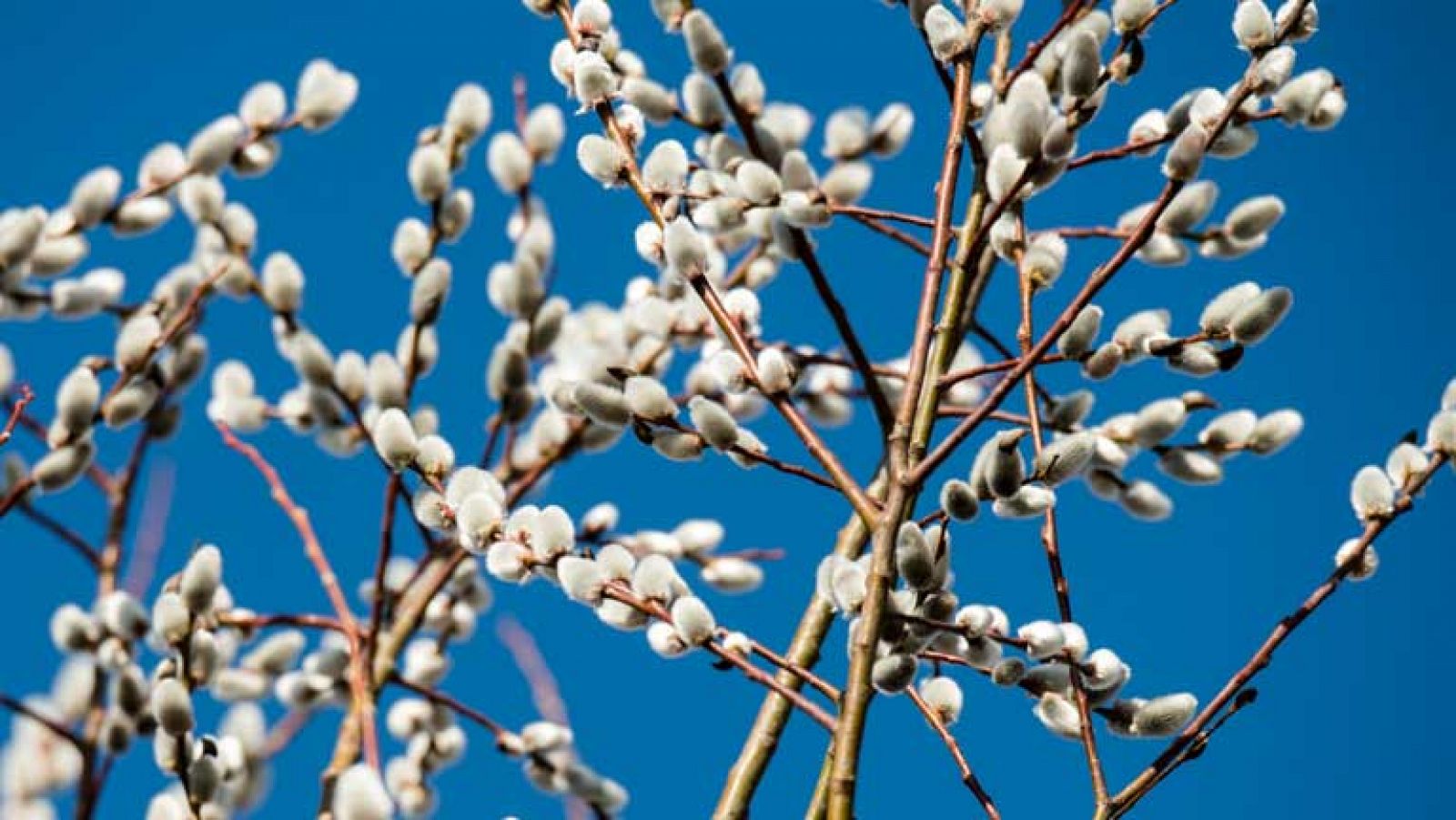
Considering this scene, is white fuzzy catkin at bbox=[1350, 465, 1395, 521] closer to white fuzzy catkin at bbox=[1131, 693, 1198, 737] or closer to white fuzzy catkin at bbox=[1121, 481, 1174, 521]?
white fuzzy catkin at bbox=[1131, 693, 1198, 737]

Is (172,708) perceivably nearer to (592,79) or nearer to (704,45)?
(592,79)

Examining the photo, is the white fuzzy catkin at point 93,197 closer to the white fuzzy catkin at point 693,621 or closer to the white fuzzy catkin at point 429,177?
Result: the white fuzzy catkin at point 429,177

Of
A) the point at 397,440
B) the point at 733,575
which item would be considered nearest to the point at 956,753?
the point at 397,440

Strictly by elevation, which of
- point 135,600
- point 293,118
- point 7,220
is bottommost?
point 135,600

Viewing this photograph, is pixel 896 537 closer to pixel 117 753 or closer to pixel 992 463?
pixel 992 463

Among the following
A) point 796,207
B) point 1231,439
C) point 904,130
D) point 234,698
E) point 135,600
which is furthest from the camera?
point 904,130

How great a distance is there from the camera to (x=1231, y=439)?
60.6 inches

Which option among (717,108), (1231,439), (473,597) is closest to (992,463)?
(1231,439)

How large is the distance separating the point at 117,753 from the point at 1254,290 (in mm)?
1095

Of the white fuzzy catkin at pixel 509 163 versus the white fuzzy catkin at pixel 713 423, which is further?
the white fuzzy catkin at pixel 509 163

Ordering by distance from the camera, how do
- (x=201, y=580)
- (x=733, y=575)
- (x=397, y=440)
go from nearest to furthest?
(x=397, y=440), (x=201, y=580), (x=733, y=575)

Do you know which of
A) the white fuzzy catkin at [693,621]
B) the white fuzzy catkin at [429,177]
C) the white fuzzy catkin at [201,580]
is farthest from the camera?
the white fuzzy catkin at [429,177]

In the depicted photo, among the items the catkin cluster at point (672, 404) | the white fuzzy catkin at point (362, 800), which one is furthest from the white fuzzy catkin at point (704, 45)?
the white fuzzy catkin at point (362, 800)

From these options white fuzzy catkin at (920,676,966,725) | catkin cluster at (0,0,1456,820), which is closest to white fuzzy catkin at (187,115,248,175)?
catkin cluster at (0,0,1456,820)
